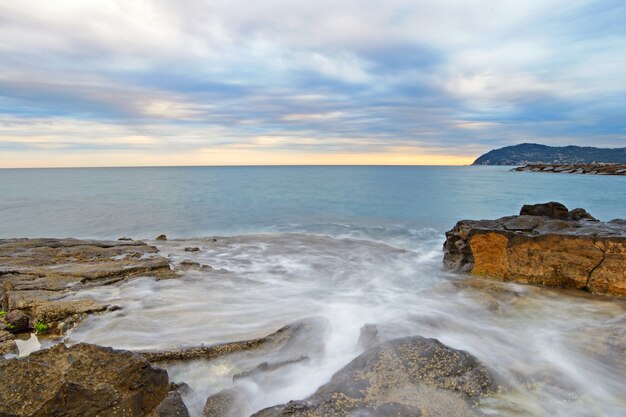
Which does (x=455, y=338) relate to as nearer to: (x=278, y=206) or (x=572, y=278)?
(x=572, y=278)

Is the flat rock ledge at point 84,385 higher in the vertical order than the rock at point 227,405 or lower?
higher

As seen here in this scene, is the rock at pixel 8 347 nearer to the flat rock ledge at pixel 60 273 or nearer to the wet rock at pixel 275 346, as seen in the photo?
the flat rock ledge at pixel 60 273

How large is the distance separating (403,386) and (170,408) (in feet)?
8.72

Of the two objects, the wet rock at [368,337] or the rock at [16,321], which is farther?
the rock at [16,321]

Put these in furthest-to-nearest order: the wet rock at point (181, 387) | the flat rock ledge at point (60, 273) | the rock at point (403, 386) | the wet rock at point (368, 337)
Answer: the flat rock ledge at point (60, 273), the wet rock at point (368, 337), the wet rock at point (181, 387), the rock at point (403, 386)

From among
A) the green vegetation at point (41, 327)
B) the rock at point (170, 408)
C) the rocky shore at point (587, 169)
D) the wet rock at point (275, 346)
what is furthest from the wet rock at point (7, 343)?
the rocky shore at point (587, 169)

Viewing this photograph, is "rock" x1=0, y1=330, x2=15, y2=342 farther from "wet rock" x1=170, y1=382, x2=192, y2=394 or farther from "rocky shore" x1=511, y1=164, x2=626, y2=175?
"rocky shore" x1=511, y1=164, x2=626, y2=175

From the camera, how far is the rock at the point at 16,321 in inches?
280

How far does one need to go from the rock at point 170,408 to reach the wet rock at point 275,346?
173 cm

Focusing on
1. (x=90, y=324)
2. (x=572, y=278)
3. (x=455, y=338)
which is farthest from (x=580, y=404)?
(x=90, y=324)

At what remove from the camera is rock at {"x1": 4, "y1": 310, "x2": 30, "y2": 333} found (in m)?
7.11

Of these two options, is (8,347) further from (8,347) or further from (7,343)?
(7,343)

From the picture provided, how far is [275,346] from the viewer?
6562mm

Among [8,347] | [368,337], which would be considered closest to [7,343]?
[8,347]
